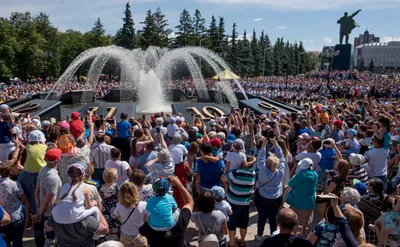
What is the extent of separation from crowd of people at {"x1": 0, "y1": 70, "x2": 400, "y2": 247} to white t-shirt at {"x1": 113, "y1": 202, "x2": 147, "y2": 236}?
0.04 ft

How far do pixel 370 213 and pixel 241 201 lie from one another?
6.17ft

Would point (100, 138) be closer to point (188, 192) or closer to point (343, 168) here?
point (188, 192)

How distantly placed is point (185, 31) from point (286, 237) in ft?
243

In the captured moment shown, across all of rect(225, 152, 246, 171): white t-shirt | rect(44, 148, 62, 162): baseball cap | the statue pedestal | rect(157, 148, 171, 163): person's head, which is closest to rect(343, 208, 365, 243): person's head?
rect(225, 152, 246, 171): white t-shirt

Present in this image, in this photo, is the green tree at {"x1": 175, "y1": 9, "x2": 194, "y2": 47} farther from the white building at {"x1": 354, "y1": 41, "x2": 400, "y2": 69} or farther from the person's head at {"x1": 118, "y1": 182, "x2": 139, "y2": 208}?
the white building at {"x1": 354, "y1": 41, "x2": 400, "y2": 69}

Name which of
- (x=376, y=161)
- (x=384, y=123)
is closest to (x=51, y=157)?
(x=376, y=161)

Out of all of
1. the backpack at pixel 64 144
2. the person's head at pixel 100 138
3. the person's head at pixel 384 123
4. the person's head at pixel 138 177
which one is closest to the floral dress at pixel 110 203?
the person's head at pixel 138 177

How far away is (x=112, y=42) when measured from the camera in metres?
75.6

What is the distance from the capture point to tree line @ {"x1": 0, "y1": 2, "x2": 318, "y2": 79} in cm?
5716

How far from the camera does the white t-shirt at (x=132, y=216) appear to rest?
4090 mm

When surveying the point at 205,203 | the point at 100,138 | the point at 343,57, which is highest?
the point at 343,57

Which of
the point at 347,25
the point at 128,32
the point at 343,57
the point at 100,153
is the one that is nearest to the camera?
the point at 100,153

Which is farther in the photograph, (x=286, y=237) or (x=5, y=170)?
(x=5, y=170)

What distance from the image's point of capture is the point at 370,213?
15.1 feet
